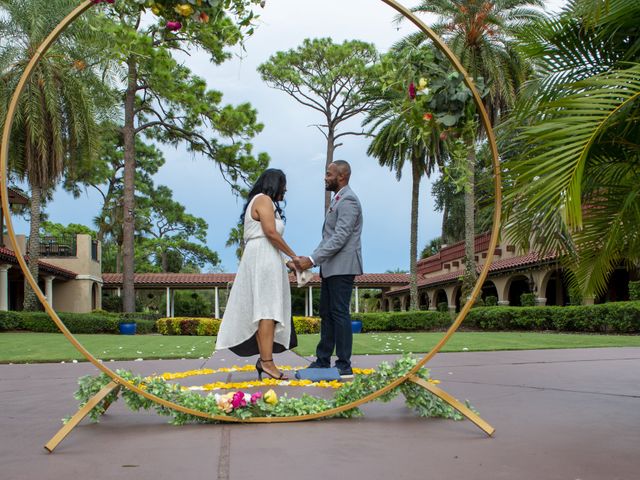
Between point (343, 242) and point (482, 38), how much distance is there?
20104mm

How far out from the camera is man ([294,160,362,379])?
15.4 feet

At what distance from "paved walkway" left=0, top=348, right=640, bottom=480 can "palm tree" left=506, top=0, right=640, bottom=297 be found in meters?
1.06

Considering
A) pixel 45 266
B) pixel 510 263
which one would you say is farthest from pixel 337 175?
pixel 45 266

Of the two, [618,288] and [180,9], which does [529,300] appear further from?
[180,9]

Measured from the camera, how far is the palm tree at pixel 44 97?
2097 centimetres

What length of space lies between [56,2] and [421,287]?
74.6 feet

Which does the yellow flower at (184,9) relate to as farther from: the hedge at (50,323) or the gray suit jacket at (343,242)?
the hedge at (50,323)

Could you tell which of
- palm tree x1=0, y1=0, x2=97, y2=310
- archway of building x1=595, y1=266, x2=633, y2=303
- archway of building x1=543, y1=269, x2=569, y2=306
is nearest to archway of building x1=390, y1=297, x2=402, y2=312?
archway of building x1=543, y1=269, x2=569, y2=306

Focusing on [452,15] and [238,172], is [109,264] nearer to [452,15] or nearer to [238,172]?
[238,172]

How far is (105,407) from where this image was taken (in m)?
3.52

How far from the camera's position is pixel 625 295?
26.0 metres

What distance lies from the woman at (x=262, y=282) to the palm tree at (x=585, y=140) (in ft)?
5.27

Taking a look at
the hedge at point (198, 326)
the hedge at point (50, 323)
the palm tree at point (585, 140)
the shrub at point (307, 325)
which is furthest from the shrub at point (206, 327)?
the palm tree at point (585, 140)

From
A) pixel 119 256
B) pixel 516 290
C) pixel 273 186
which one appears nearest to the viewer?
pixel 273 186
